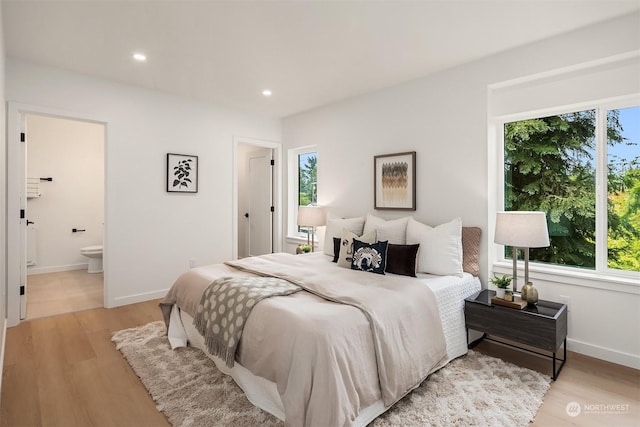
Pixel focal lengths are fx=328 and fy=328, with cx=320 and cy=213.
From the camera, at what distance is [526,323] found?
7.63ft

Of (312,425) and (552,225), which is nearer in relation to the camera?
(312,425)

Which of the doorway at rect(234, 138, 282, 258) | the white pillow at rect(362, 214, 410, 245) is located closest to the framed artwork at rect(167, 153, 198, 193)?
the doorway at rect(234, 138, 282, 258)

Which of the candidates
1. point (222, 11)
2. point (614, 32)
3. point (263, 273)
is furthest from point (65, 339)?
point (614, 32)

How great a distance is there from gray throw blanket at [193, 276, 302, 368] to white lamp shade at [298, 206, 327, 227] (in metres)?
1.94

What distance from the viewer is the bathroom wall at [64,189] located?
546 cm

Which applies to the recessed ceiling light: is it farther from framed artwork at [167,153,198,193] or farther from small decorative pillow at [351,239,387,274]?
small decorative pillow at [351,239,387,274]

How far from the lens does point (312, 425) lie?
5.03 ft

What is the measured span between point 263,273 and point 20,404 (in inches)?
65.3

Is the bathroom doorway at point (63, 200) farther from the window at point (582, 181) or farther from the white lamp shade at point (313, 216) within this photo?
the window at point (582, 181)

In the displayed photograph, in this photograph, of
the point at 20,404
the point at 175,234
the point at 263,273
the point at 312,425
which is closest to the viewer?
the point at 312,425

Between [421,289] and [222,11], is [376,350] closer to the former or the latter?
[421,289]

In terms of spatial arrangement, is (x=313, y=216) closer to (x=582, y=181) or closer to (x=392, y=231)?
(x=392, y=231)

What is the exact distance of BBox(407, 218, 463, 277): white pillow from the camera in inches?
111

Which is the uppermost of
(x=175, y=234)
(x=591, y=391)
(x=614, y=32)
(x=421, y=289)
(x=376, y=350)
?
(x=614, y=32)
